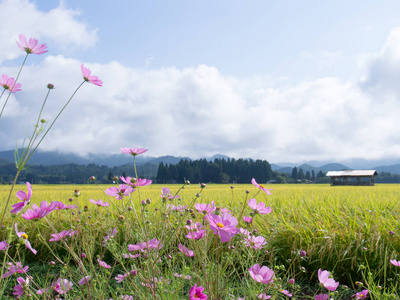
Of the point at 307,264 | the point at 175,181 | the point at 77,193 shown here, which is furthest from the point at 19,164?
the point at 175,181

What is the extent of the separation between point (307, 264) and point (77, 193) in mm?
1876

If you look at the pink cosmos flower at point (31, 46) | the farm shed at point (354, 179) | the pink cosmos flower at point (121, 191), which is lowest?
the farm shed at point (354, 179)

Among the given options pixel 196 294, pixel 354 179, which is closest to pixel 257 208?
pixel 196 294

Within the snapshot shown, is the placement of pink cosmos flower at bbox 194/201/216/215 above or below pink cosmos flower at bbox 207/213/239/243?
above

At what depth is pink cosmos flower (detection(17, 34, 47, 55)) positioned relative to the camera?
4.90 ft

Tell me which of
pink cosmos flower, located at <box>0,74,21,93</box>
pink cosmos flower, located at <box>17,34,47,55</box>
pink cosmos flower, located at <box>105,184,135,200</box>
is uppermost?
pink cosmos flower, located at <box>17,34,47,55</box>

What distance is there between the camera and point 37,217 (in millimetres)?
1165

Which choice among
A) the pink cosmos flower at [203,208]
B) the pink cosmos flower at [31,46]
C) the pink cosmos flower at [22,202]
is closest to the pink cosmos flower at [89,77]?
the pink cosmos flower at [31,46]

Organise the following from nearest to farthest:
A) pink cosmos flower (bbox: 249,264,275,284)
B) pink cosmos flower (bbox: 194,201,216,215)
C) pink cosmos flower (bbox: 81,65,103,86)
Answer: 1. pink cosmos flower (bbox: 249,264,275,284)
2. pink cosmos flower (bbox: 194,201,216,215)
3. pink cosmos flower (bbox: 81,65,103,86)

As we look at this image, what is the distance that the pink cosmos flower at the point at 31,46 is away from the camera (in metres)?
1.49

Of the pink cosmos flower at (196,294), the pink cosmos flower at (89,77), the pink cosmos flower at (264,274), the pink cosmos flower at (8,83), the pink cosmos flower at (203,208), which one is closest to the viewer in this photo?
the pink cosmos flower at (196,294)

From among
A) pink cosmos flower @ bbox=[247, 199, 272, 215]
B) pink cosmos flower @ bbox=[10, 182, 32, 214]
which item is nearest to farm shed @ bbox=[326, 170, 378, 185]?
pink cosmos flower @ bbox=[247, 199, 272, 215]

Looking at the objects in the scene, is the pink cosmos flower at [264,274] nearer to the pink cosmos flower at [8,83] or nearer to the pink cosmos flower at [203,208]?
the pink cosmos flower at [203,208]

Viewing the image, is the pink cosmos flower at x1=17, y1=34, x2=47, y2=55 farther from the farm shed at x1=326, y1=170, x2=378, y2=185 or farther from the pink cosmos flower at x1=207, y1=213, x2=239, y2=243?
the farm shed at x1=326, y1=170, x2=378, y2=185
